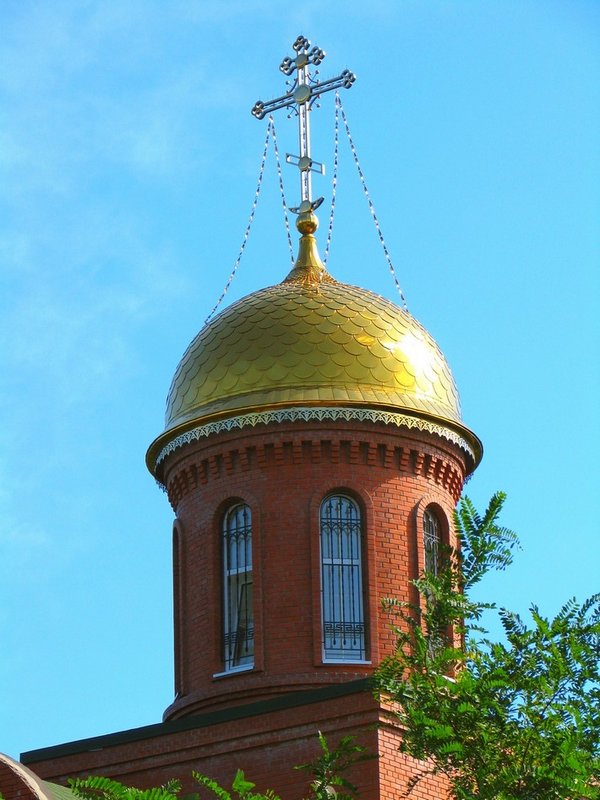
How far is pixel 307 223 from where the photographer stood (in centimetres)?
2519

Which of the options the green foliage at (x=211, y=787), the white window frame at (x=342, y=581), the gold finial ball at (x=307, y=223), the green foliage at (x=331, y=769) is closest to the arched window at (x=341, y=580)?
the white window frame at (x=342, y=581)

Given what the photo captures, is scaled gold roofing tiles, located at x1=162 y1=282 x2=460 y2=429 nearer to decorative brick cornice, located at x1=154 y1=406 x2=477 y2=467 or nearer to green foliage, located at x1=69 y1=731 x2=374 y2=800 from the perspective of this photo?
decorative brick cornice, located at x1=154 y1=406 x2=477 y2=467

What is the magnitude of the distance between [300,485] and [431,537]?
1799mm

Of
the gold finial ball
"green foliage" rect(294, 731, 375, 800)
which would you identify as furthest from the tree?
the gold finial ball

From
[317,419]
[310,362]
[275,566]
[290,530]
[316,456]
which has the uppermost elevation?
[310,362]

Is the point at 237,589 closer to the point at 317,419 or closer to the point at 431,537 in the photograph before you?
the point at 317,419

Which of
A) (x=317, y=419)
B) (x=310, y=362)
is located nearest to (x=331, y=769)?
(x=317, y=419)

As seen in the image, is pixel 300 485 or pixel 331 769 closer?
pixel 331 769

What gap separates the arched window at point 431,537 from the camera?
2273cm

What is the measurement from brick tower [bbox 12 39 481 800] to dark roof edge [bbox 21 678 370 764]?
26 millimetres

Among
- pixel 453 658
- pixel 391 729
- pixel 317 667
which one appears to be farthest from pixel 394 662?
pixel 317 667

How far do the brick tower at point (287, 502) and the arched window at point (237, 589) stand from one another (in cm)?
2

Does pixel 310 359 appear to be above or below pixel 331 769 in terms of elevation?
above

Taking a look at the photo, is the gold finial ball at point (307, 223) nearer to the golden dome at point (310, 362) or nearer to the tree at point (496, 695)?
the golden dome at point (310, 362)
